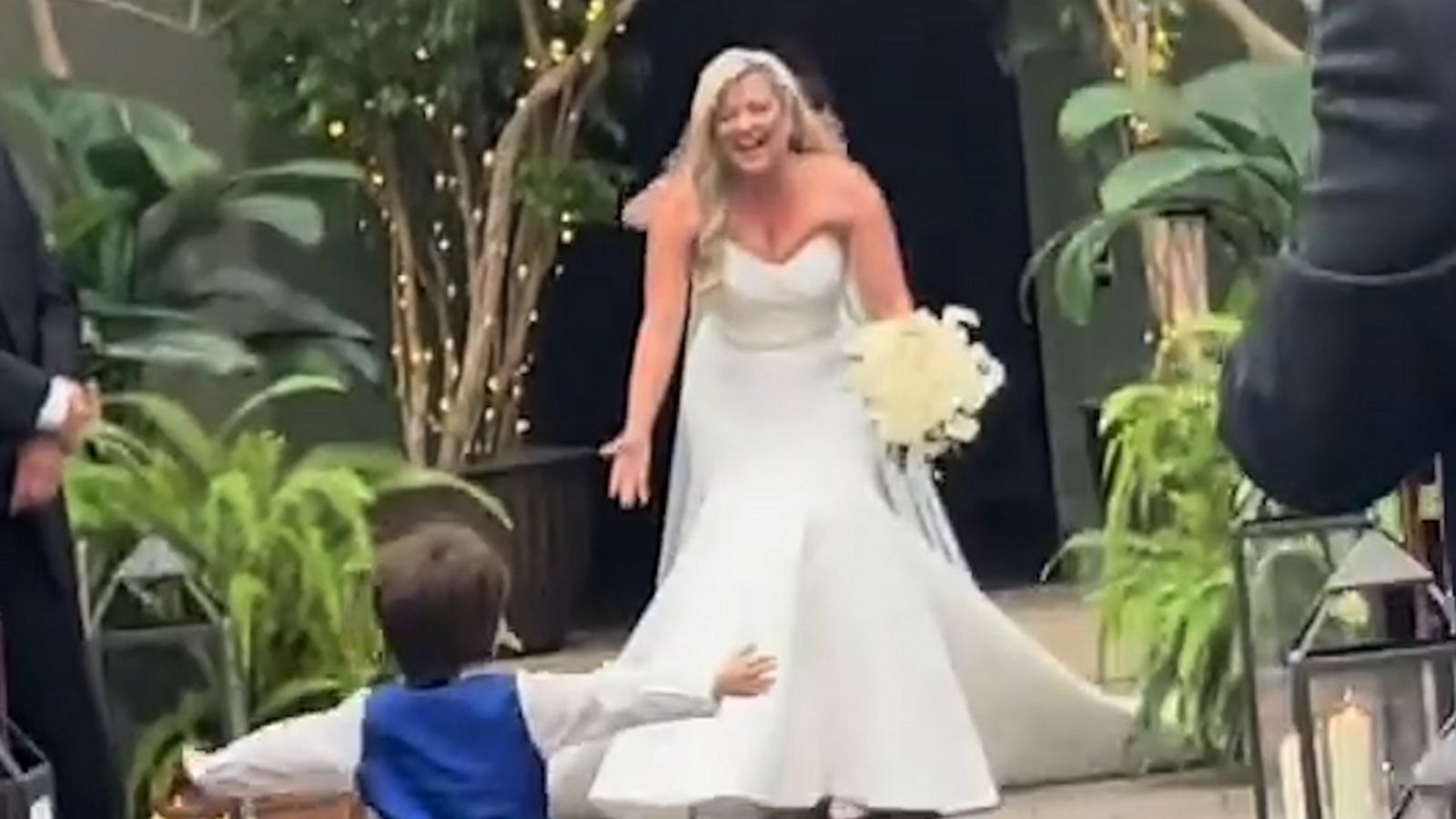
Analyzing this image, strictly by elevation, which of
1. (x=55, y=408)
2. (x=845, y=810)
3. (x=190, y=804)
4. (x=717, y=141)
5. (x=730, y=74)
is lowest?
(x=845, y=810)

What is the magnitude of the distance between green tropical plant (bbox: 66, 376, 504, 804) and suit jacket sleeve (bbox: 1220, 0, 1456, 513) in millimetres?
4795

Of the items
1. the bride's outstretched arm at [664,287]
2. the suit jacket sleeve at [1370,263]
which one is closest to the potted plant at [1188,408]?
the bride's outstretched arm at [664,287]

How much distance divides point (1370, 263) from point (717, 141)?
450 cm

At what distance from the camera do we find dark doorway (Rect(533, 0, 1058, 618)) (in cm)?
988

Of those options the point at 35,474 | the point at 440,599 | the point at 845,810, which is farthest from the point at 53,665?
the point at 845,810

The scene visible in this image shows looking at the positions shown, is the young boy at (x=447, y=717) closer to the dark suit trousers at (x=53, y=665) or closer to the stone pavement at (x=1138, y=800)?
the dark suit trousers at (x=53, y=665)

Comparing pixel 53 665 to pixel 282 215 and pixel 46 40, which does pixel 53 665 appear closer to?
pixel 282 215

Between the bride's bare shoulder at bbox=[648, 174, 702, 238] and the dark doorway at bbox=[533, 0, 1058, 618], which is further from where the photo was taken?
the dark doorway at bbox=[533, 0, 1058, 618]

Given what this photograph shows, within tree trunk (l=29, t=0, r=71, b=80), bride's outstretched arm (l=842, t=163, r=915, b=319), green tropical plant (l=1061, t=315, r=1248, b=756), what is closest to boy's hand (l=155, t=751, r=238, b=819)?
bride's outstretched arm (l=842, t=163, r=915, b=319)

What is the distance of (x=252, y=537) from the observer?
6766 millimetres

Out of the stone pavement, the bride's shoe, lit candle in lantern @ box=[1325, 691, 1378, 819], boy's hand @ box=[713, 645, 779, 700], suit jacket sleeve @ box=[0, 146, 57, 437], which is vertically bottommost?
the stone pavement

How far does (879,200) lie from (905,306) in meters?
0.21

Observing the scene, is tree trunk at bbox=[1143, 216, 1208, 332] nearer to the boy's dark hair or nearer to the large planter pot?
the large planter pot

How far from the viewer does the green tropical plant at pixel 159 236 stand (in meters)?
7.00
